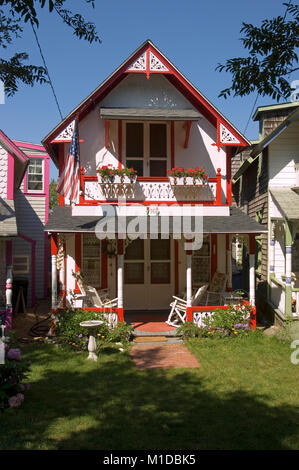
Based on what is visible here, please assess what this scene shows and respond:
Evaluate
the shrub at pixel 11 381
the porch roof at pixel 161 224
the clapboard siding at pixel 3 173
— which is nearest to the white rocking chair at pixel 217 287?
the porch roof at pixel 161 224

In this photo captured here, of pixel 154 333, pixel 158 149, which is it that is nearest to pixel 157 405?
pixel 154 333

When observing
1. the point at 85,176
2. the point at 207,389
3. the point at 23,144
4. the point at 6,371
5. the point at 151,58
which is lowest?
the point at 207,389

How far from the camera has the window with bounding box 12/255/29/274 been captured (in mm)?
16656

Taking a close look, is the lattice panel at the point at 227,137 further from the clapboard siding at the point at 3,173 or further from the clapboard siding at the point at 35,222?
the clapboard siding at the point at 35,222

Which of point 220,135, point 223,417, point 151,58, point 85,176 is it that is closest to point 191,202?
point 220,135

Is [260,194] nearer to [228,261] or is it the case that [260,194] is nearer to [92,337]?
[228,261]

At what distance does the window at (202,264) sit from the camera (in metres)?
13.3

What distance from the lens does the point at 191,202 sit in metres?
12.6

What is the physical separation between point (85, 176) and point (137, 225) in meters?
2.67

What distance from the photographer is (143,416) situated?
5980 millimetres

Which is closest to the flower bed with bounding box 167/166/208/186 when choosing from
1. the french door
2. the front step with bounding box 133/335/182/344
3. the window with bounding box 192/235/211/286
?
the french door

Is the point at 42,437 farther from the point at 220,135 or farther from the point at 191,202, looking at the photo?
the point at 220,135

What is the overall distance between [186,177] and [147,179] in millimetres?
1216

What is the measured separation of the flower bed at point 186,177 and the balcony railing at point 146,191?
4.0 inches
